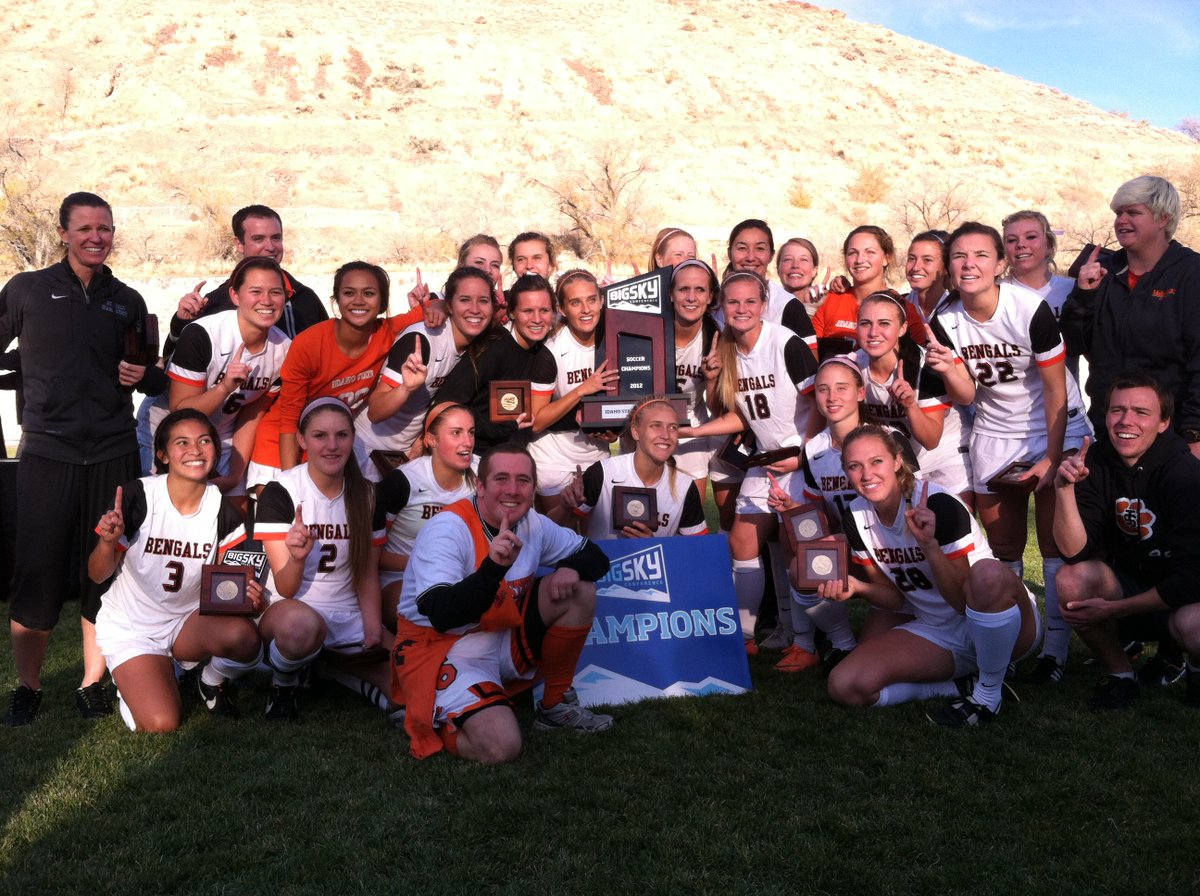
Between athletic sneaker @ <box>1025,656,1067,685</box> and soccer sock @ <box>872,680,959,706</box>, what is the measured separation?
0.53 meters

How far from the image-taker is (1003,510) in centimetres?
551

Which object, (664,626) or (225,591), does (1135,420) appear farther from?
(225,591)

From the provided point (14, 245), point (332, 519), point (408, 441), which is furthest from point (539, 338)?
point (14, 245)

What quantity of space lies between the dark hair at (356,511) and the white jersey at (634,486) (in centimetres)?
120

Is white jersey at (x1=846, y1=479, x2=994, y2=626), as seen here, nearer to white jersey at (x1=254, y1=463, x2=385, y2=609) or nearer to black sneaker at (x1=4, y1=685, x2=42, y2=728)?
white jersey at (x1=254, y1=463, x2=385, y2=609)

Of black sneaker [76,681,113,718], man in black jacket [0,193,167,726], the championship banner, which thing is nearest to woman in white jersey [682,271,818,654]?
the championship banner

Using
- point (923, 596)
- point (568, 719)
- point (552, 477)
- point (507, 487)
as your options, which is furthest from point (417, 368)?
point (923, 596)

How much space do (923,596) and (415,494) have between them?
2.61 metres

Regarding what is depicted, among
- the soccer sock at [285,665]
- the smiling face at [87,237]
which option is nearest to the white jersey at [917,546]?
the soccer sock at [285,665]

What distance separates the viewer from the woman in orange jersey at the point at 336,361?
5.43 m

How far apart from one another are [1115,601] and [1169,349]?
4.33 ft

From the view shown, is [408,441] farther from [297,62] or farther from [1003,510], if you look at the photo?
[297,62]

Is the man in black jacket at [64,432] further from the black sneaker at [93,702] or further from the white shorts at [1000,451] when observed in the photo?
the white shorts at [1000,451]

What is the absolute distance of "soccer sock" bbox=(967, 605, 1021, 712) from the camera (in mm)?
4523
